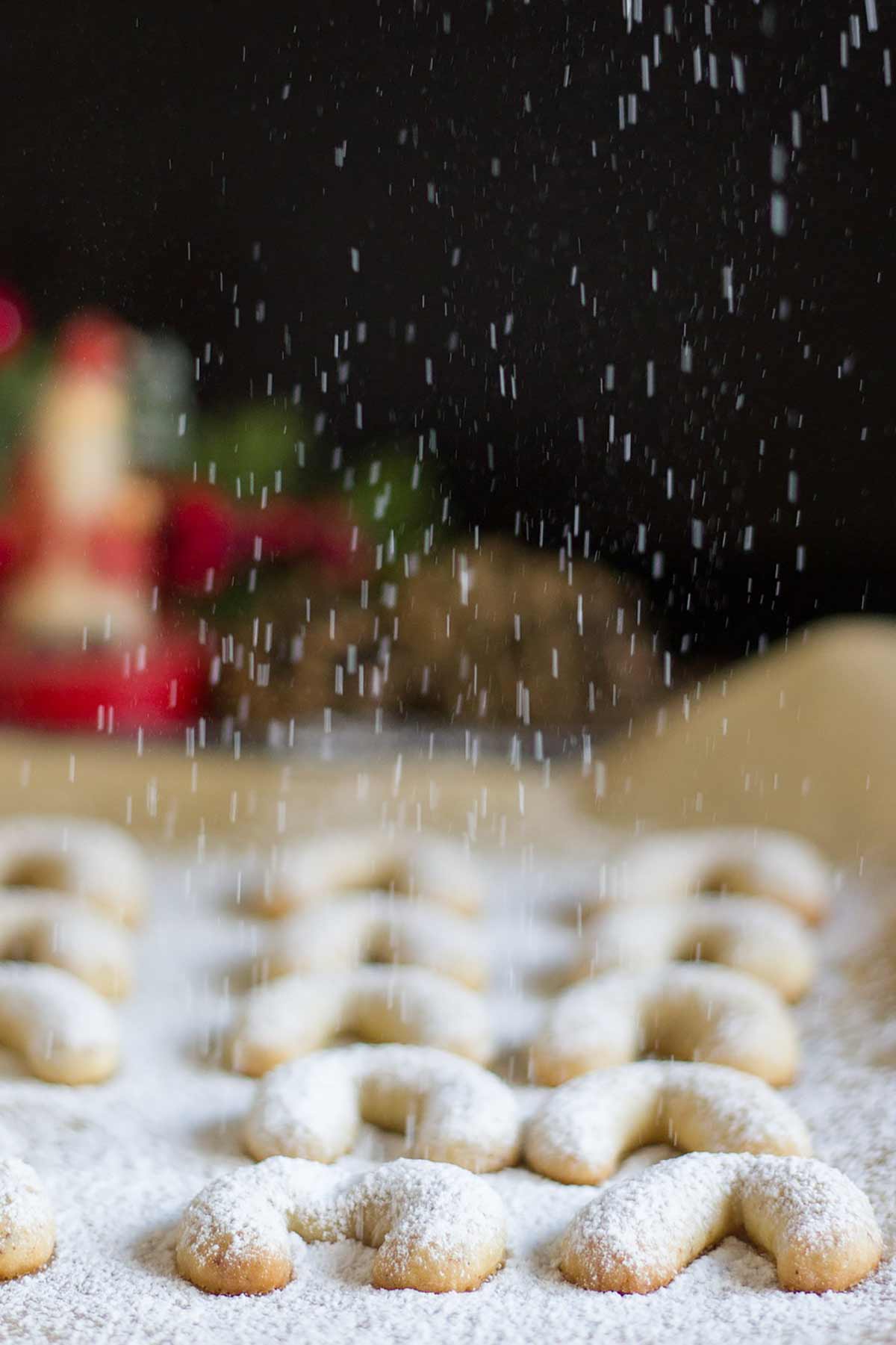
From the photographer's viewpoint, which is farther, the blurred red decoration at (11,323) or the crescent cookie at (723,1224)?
the blurred red decoration at (11,323)

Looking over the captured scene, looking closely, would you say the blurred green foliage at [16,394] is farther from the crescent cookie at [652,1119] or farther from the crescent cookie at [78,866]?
the crescent cookie at [652,1119]

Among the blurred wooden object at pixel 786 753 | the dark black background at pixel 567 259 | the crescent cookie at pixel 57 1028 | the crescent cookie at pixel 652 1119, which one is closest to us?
the crescent cookie at pixel 652 1119

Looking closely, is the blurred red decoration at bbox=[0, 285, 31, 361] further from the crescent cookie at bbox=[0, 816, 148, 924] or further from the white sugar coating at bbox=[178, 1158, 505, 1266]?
the white sugar coating at bbox=[178, 1158, 505, 1266]

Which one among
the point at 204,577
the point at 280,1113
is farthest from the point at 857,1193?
the point at 204,577

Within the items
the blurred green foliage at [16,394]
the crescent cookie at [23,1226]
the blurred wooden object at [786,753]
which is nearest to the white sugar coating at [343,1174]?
the crescent cookie at [23,1226]

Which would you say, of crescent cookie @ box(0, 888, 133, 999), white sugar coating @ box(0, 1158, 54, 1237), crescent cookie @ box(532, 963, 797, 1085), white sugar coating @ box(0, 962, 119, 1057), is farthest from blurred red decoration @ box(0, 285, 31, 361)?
white sugar coating @ box(0, 1158, 54, 1237)

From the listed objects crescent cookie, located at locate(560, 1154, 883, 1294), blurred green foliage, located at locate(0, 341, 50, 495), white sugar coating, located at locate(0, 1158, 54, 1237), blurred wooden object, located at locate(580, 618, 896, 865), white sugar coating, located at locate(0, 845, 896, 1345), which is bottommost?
white sugar coating, located at locate(0, 845, 896, 1345)

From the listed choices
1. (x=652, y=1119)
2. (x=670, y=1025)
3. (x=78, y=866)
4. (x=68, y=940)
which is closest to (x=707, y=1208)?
(x=652, y=1119)
